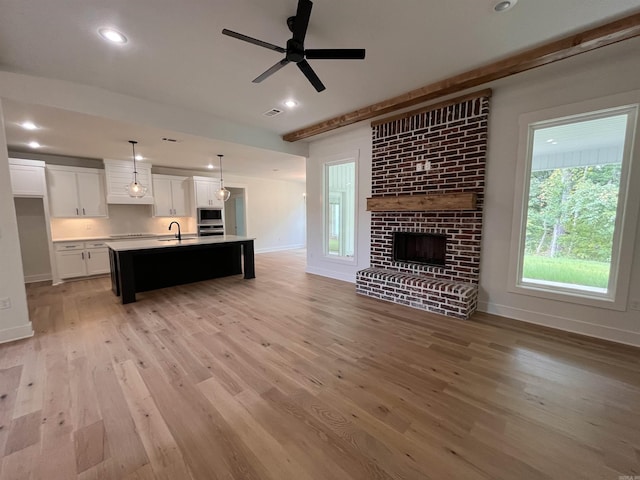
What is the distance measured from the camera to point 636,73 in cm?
252

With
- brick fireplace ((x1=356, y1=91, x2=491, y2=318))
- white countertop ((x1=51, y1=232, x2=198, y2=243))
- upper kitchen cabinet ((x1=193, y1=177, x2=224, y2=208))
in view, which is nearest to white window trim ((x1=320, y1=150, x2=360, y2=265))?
brick fireplace ((x1=356, y1=91, x2=491, y2=318))

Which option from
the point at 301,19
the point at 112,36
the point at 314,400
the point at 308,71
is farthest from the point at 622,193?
the point at 112,36

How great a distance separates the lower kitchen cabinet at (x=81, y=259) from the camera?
5.14m

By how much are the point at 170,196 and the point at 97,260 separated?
2180mm

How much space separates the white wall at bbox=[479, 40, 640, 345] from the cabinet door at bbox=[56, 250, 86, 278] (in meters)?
7.38

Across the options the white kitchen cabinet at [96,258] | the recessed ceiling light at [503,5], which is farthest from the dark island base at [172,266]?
the recessed ceiling light at [503,5]

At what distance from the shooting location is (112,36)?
7.43 feet

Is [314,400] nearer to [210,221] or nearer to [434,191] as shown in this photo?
[434,191]

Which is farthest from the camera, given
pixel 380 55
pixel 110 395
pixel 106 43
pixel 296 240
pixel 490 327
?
pixel 296 240

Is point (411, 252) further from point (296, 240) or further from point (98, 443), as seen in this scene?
Result: point (296, 240)

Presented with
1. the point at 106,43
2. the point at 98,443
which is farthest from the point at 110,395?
the point at 106,43

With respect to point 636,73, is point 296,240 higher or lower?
lower

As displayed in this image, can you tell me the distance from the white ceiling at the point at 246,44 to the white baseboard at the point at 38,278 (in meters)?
3.10

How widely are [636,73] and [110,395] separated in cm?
544
